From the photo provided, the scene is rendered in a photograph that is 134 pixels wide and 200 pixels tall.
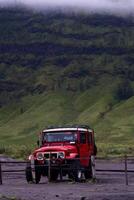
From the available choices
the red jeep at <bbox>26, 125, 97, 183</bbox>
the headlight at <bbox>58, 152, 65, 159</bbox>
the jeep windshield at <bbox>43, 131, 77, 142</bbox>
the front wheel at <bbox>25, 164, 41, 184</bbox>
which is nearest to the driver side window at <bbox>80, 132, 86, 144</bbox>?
the red jeep at <bbox>26, 125, 97, 183</bbox>

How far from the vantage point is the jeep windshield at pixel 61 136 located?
37.6m

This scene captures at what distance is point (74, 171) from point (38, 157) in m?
2.40

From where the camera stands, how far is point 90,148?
129ft

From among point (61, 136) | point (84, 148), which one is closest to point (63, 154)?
point (61, 136)

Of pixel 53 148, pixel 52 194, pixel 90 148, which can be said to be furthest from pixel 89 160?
pixel 52 194

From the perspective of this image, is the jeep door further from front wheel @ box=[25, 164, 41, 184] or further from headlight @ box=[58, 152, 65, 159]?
front wheel @ box=[25, 164, 41, 184]

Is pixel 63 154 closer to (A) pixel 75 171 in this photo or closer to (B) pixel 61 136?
(A) pixel 75 171

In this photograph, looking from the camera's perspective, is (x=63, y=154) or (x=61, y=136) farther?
(x=61, y=136)

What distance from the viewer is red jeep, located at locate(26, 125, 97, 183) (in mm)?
36000

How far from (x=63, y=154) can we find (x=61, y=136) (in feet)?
6.04

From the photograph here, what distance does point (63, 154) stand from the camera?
1417 inches

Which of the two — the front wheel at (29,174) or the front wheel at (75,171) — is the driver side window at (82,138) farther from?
the front wheel at (29,174)

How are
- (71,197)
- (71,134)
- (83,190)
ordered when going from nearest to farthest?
(71,197), (83,190), (71,134)

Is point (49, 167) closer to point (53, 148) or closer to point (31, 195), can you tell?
point (53, 148)
